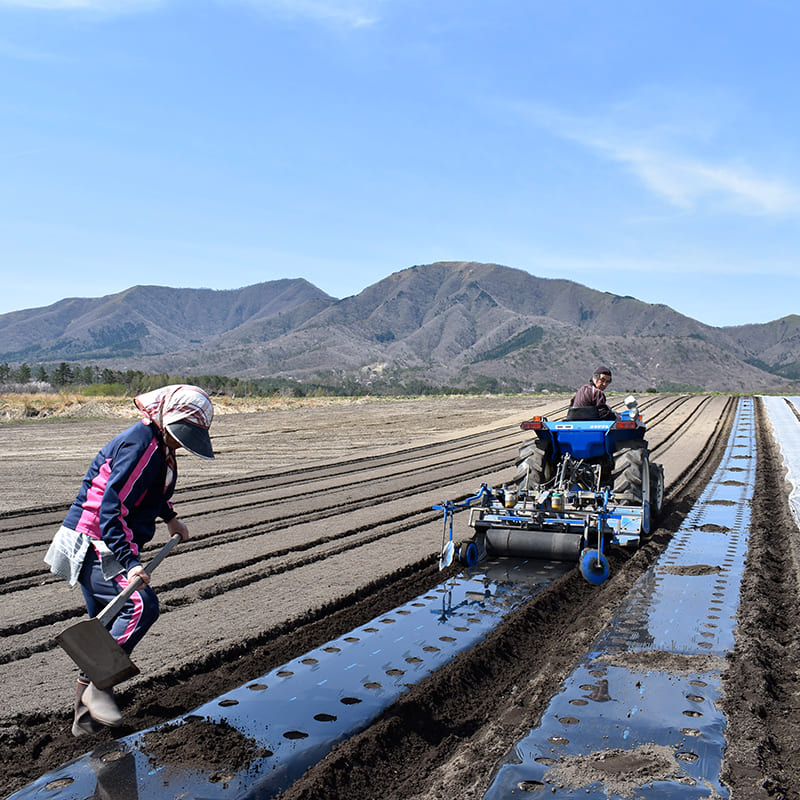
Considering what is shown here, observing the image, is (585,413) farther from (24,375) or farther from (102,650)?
(24,375)

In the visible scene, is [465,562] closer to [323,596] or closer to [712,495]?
[323,596]

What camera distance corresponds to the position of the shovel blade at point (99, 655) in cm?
332

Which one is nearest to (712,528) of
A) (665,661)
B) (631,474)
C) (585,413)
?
(631,474)

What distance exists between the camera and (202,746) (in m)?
3.76

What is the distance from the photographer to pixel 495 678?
4.77 metres

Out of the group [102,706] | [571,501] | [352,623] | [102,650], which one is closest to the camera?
[102,650]

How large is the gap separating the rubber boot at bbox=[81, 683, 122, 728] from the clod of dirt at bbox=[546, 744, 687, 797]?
6.38 ft

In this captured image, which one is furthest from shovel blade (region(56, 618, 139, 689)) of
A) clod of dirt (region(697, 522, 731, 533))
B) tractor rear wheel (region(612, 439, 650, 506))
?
clod of dirt (region(697, 522, 731, 533))

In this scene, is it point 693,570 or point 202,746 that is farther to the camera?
point 693,570

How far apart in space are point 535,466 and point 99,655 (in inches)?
243

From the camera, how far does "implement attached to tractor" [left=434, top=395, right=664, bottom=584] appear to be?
759cm

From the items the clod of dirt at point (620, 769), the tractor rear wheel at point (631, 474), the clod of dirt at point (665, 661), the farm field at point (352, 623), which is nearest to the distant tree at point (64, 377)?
the farm field at point (352, 623)

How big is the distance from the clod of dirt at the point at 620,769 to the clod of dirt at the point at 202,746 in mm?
1396

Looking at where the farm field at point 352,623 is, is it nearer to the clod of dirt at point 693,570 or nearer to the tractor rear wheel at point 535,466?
the clod of dirt at point 693,570
